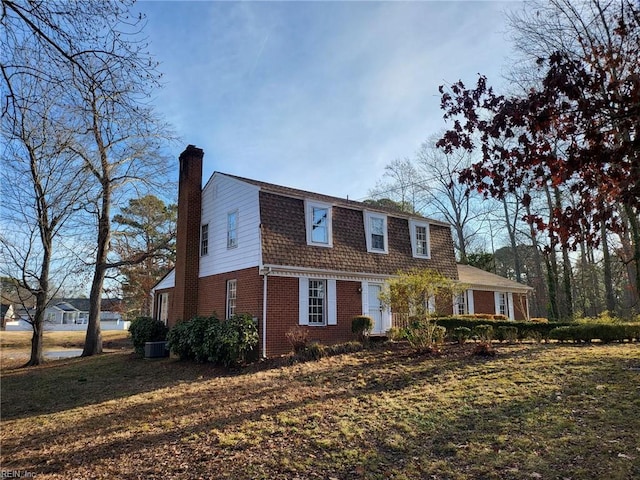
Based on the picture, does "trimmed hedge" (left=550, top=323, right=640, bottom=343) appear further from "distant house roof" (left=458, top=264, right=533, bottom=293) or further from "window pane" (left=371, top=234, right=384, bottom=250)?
"distant house roof" (left=458, top=264, right=533, bottom=293)

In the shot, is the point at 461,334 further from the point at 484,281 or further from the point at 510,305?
the point at 510,305

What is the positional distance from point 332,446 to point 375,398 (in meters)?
2.27

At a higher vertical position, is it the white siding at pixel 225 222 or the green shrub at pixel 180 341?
the white siding at pixel 225 222

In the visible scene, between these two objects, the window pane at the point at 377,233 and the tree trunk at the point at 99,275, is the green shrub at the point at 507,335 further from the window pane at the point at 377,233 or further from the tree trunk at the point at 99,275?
the tree trunk at the point at 99,275

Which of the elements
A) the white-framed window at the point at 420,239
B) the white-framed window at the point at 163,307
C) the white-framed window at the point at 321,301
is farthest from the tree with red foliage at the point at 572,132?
the white-framed window at the point at 163,307

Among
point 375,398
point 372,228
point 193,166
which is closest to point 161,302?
point 193,166

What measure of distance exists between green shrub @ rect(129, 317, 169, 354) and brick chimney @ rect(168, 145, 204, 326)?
0.62m

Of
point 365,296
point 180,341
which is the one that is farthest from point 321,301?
point 180,341

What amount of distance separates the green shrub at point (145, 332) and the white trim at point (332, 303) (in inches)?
292

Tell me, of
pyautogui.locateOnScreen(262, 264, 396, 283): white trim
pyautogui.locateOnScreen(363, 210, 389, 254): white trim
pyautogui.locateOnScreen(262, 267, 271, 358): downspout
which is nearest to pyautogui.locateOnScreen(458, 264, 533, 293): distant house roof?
pyautogui.locateOnScreen(363, 210, 389, 254): white trim

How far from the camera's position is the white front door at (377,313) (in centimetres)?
1598

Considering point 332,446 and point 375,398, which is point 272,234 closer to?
point 375,398

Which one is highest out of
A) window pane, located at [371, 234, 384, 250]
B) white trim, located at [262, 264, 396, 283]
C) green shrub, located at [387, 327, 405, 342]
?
window pane, located at [371, 234, 384, 250]

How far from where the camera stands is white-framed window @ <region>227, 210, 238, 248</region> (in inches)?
598
